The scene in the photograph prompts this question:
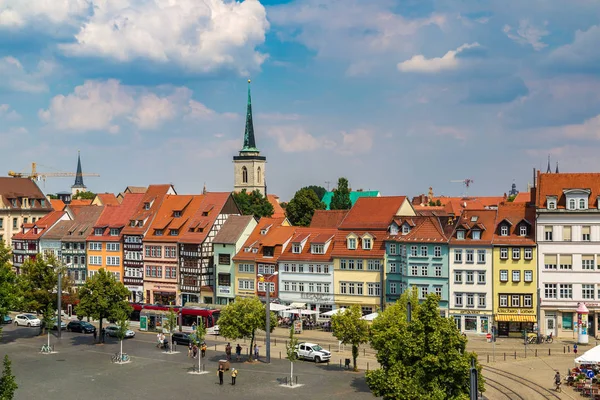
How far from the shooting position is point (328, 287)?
89750 millimetres

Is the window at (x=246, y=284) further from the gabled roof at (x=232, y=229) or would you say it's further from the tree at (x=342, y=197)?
the tree at (x=342, y=197)

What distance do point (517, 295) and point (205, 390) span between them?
3653 centimetres

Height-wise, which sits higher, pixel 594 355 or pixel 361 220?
pixel 361 220

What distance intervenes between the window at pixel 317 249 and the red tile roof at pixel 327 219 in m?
10.1

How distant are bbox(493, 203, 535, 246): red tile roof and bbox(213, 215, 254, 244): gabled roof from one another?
31.4 m

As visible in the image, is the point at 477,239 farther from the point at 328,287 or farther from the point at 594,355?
the point at 594,355

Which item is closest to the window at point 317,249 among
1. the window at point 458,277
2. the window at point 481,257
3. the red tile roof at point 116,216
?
the window at point 458,277

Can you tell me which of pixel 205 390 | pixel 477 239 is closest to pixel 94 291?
pixel 205 390

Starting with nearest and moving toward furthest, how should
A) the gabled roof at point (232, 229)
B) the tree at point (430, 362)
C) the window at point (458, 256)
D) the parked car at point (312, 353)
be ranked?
1. the tree at point (430, 362)
2. the parked car at point (312, 353)
3. the window at point (458, 256)
4. the gabled roof at point (232, 229)

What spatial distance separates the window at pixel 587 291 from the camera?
78.6 metres

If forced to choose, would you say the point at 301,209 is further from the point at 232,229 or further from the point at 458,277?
the point at 458,277

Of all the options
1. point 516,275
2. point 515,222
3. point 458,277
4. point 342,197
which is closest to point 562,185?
point 515,222

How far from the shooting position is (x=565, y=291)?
7919 cm

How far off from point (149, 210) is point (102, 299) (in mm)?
33361
